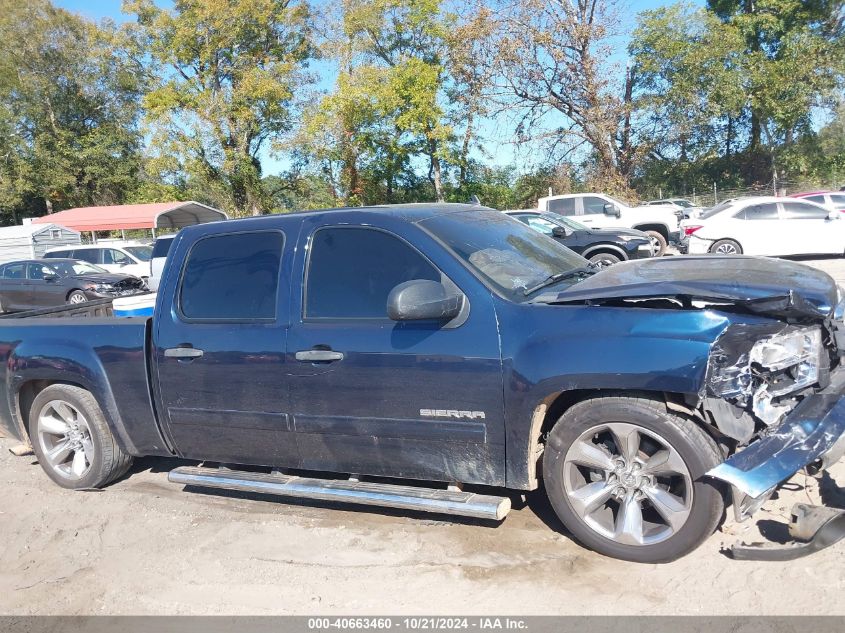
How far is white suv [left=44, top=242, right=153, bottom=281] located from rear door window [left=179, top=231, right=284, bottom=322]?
60.1ft

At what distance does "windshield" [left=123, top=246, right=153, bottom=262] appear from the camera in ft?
72.3

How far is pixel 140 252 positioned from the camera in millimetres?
22281

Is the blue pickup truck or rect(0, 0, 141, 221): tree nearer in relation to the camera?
the blue pickup truck

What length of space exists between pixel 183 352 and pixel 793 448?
132 inches

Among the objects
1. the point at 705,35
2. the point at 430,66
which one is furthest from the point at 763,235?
the point at 705,35

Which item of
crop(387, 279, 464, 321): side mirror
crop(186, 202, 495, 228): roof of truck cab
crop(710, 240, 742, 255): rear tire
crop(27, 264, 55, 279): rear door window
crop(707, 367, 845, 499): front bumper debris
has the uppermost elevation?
crop(186, 202, 495, 228): roof of truck cab

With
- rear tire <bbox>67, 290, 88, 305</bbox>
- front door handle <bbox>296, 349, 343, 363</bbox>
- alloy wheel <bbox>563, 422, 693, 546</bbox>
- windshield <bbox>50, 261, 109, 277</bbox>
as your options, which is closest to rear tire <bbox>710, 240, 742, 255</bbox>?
alloy wheel <bbox>563, 422, 693, 546</bbox>

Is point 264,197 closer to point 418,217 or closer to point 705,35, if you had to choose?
point 705,35

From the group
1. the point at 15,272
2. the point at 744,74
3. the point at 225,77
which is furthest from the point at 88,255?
the point at 744,74

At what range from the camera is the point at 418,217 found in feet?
13.1

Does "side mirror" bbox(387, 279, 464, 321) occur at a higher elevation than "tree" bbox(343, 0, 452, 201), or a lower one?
lower

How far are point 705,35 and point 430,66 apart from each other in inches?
530

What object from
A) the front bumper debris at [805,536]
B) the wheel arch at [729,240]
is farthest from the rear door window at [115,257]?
the front bumper debris at [805,536]

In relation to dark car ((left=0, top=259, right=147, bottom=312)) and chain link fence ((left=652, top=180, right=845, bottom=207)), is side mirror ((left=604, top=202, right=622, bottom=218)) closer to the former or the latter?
dark car ((left=0, top=259, right=147, bottom=312))
